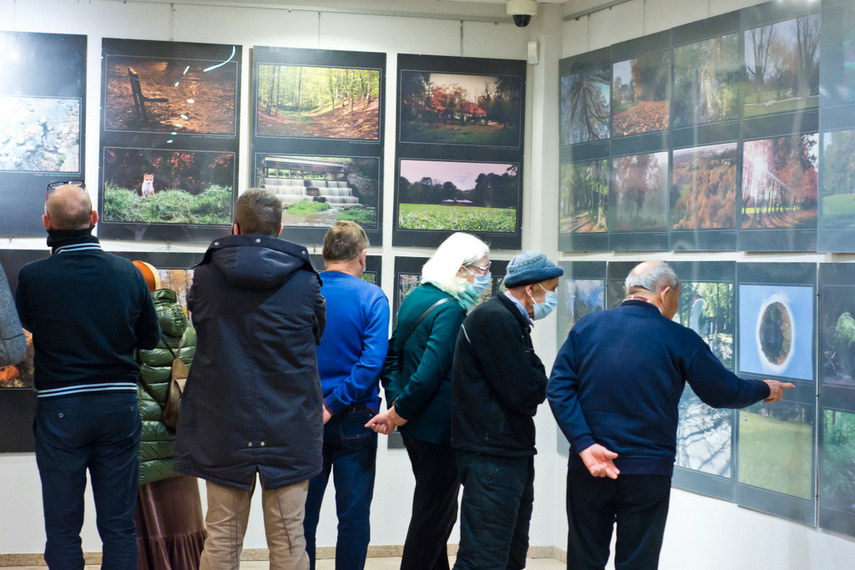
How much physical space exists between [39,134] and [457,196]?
8.30ft

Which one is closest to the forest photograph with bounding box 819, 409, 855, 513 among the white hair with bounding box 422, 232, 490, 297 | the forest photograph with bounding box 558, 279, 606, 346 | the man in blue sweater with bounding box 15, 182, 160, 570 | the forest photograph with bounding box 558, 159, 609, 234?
the forest photograph with bounding box 558, 279, 606, 346

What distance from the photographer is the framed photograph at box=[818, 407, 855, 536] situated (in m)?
3.48

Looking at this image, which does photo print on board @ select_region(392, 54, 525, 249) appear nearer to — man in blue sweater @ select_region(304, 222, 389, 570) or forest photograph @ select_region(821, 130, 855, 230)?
man in blue sweater @ select_region(304, 222, 389, 570)

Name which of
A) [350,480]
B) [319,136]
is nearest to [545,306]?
[350,480]

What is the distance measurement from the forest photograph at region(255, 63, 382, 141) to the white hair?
1900 mm

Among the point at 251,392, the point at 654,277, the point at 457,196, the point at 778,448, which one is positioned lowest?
the point at 778,448

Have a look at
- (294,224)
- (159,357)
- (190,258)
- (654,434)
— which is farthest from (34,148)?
(654,434)

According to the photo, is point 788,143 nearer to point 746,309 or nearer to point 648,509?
point 746,309

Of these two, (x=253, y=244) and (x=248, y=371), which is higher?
(x=253, y=244)

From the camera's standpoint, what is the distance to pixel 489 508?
305 cm

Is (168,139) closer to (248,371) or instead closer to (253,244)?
(253,244)

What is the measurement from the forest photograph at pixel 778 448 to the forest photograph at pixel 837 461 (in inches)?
2.7

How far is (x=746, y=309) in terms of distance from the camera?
4.00 m

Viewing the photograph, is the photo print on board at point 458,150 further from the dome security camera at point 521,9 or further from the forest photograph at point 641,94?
the forest photograph at point 641,94
